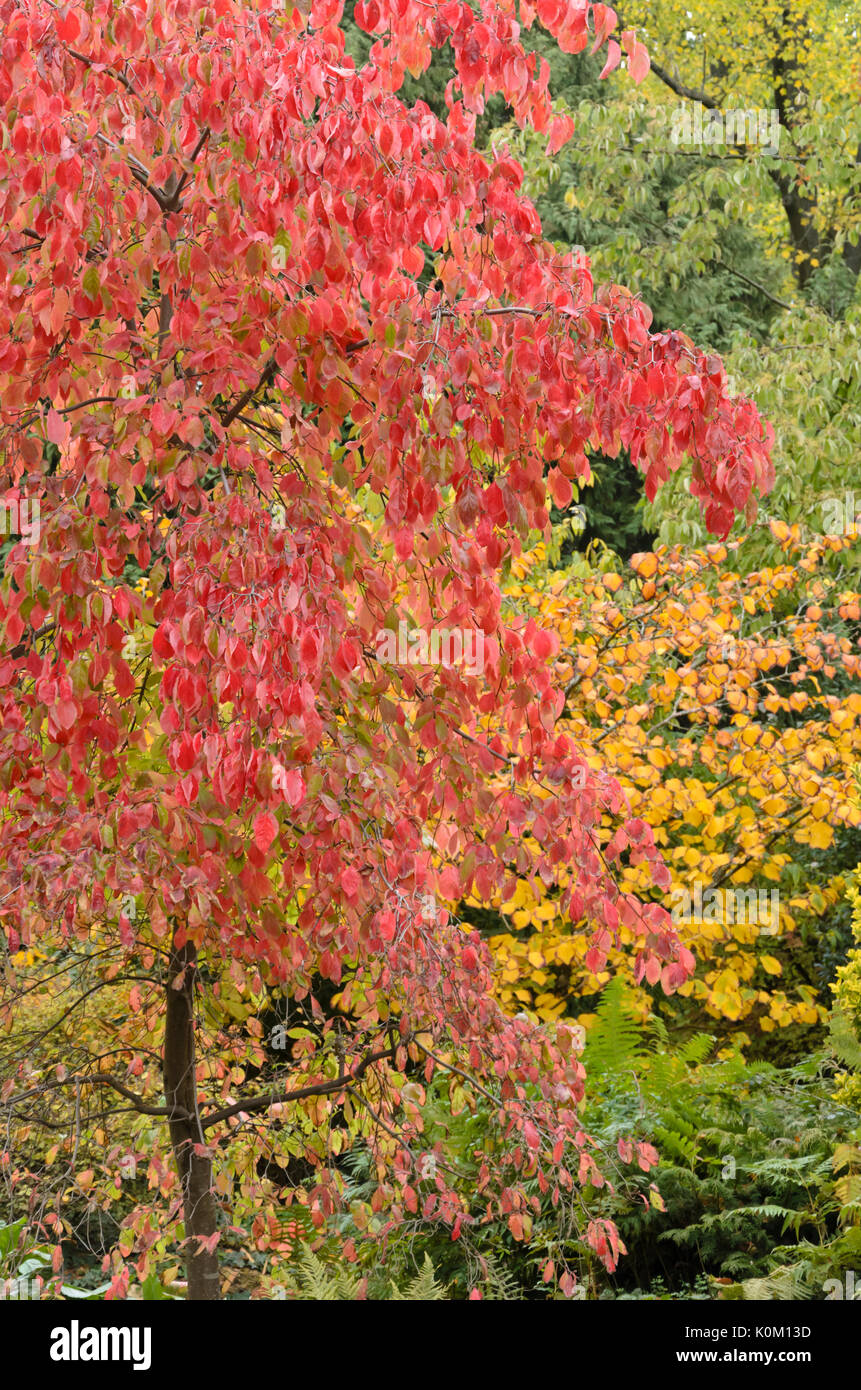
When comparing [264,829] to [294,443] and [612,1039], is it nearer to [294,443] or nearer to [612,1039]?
[294,443]

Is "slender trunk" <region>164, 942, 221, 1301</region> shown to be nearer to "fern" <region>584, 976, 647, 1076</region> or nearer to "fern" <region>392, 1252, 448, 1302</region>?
"fern" <region>392, 1252, 448, 1302</region>

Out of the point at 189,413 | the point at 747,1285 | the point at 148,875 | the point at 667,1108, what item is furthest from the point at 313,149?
the point at 667,1108

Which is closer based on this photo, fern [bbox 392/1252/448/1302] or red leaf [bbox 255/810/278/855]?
red leaf [bbox 255/810/278/855]

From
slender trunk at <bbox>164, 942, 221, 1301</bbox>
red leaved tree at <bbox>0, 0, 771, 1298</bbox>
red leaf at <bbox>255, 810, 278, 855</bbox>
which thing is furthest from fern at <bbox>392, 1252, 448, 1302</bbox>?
red leaf at <bbox>255, 810, 278, 855</bbox>

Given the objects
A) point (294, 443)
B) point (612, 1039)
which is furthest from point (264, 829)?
point (612, 1039)

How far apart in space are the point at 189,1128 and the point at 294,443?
7.00ft

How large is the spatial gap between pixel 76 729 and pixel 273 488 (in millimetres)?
694

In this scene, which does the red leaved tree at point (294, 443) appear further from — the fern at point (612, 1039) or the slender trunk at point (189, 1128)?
the fern at point (612, 1039)

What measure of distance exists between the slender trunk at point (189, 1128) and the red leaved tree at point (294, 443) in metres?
0.75

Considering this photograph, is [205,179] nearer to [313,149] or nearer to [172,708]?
[313,149]

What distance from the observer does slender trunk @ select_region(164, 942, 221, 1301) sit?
384 cm

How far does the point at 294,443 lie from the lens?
314 cm

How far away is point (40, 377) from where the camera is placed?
2.82 meters

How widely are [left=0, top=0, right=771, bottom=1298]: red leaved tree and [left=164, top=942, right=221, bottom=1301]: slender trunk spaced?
2.47 ft
